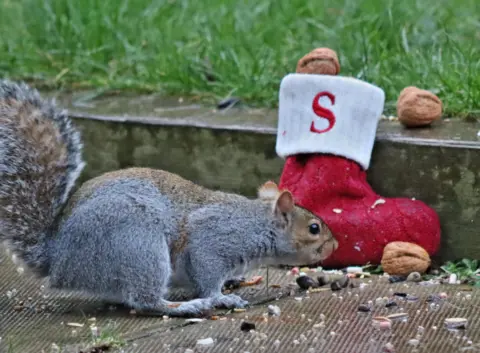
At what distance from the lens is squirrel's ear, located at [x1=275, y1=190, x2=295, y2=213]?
374 centimetres

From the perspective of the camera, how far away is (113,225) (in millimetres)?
3516

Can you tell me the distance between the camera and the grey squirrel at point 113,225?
11.6ft

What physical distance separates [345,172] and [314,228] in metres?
0.42

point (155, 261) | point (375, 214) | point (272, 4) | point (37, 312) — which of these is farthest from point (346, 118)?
point (272, 4)

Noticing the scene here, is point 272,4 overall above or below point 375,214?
above

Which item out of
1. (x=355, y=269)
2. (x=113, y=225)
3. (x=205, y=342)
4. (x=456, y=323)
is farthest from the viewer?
(x=355, y=269)

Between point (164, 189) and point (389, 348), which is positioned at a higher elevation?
point (164, 189)

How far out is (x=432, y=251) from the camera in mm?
4145

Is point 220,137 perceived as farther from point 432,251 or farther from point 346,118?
point 432,251

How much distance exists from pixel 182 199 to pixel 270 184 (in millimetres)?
383

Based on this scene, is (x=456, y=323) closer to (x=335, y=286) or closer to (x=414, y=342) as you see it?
(x=414, y=342)

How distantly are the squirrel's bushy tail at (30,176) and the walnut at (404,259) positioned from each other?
1221mm

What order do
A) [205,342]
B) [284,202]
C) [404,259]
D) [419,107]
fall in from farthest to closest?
[419,107], [404,259], [284,202], [205,342]

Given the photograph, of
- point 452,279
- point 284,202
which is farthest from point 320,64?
point 452,279
